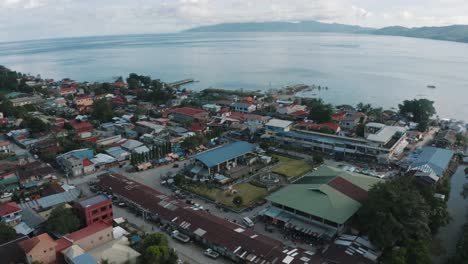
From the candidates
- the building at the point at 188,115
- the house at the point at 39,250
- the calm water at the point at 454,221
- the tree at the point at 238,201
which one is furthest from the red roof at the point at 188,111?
the calm water at the point at 454,221

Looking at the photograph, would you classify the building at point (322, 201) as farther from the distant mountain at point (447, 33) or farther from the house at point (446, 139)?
the distant mountain at point (447, 33)

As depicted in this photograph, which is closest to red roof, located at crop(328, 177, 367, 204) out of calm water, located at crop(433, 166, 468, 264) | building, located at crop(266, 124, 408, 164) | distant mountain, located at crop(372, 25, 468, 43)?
calm water, located at crop(433, 166, 468, 264)

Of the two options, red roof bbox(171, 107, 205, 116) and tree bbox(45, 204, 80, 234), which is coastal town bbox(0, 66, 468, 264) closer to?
tree bbox(45, 204, 80, 234)

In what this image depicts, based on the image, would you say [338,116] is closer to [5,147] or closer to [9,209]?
[9,209]

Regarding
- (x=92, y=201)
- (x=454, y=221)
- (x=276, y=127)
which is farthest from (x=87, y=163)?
(x=454, y=221)

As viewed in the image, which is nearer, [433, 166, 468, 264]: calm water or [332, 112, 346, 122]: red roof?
[433, 166, 468, 264]: calm water

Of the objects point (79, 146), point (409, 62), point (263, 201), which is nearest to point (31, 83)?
point (79, 146)
